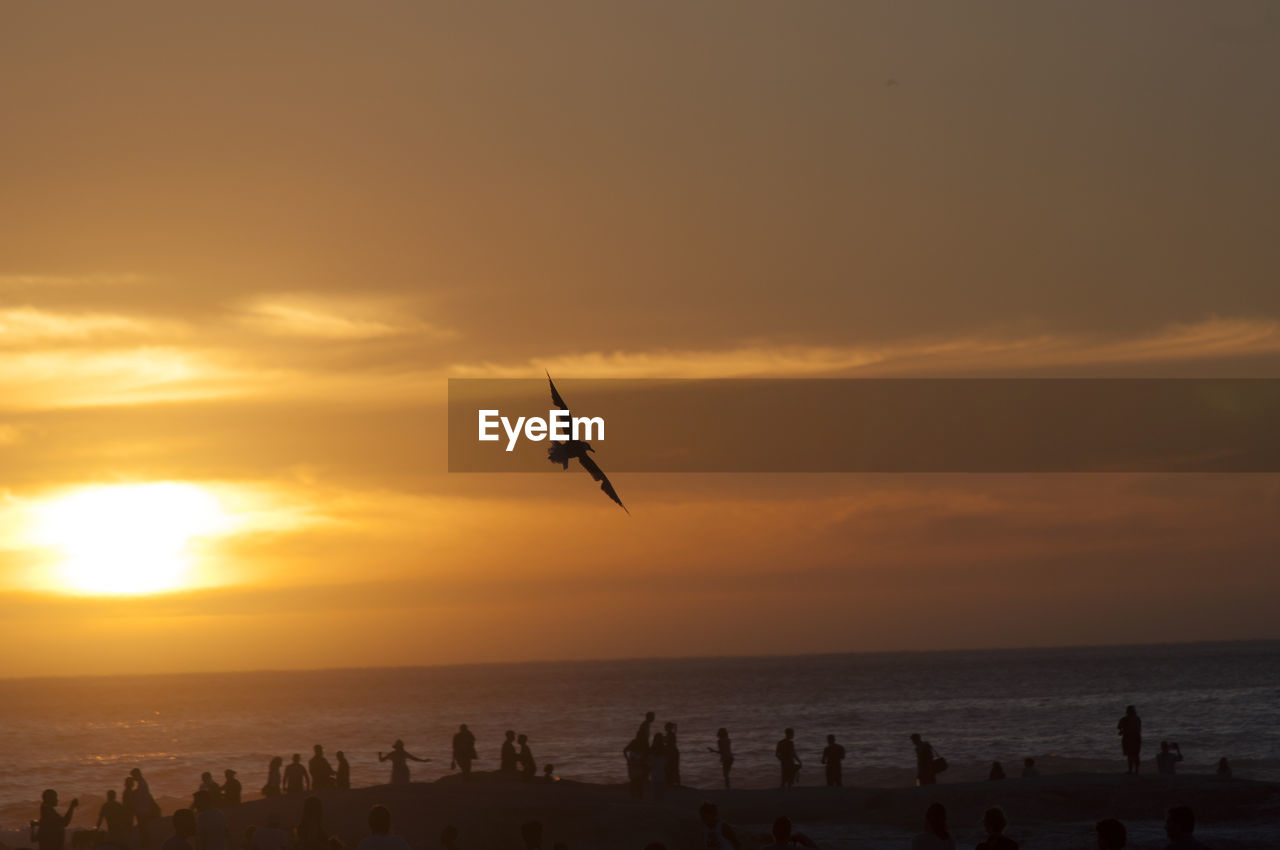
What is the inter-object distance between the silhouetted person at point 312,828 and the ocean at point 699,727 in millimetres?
32122

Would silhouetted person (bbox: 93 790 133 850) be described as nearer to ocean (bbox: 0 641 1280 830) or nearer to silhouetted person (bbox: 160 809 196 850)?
silhouetted person (bbox: 160 809 196 850)

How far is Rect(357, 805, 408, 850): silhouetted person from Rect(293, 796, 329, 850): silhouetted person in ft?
17.9

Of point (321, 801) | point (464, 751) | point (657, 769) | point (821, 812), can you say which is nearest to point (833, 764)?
point (821, 812)

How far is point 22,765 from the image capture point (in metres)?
87.0

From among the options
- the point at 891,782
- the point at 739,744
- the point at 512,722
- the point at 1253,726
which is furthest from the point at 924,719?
the point at 891,782

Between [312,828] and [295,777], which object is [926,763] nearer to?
[295,777]

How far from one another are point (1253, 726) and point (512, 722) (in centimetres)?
6393

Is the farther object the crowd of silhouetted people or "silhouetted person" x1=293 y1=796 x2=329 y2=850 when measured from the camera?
"silhouetted person" x1=293 y1=796 x2=329 y2=850

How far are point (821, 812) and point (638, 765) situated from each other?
398 cm

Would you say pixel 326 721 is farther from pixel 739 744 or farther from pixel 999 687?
pixel 999 687

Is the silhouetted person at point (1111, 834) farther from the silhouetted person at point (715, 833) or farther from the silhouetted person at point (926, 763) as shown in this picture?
the silhouetted person at point (926, 763)

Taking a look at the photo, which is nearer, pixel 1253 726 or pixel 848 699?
pixel 1253 726

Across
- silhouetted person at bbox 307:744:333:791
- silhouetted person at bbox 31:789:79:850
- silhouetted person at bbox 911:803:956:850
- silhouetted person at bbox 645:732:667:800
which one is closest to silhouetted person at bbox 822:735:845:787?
silhouetted person at bbox 645:732:667:800

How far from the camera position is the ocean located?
62.3 m
